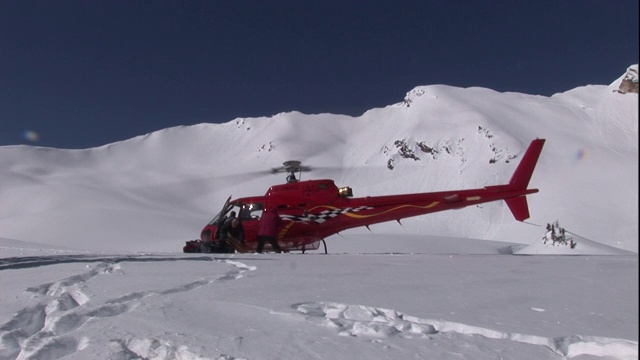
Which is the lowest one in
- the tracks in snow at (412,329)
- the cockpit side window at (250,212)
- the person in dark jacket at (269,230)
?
the tracks in snow at (412,329)

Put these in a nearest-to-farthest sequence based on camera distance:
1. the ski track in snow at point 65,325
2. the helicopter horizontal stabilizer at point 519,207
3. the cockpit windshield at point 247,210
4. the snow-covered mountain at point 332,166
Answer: the ski track in snow at point 65,325
the cockpit windshield at point 247,210
the helicopter horizontal stabilizer at point 519,207
the snow-covered mountain at point 332,166

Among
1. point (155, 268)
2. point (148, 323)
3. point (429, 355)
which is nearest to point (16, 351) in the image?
point (148, 323)

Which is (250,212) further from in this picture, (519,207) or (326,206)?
(519,207)

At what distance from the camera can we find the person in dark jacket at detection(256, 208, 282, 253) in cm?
1092

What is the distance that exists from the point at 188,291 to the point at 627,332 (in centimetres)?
316

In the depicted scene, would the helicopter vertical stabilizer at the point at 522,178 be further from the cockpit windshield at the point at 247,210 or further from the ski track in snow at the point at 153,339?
the ski track in snow at the point at 153,339

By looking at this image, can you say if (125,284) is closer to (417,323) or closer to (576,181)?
(417,323)

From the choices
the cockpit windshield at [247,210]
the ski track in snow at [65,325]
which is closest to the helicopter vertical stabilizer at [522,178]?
the cockpit windshield at [247,210]

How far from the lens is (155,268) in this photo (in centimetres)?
597

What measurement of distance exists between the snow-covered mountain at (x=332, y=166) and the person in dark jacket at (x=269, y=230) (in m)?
12.7

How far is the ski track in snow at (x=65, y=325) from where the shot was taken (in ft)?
9.02

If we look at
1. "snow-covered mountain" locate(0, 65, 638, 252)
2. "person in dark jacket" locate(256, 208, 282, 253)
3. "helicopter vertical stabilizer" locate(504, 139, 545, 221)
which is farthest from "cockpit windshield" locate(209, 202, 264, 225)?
"snow-covered mountain" locate(0, 65, 638, 252)

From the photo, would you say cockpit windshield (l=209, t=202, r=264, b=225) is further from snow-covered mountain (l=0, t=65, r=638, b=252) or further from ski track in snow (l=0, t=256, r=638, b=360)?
snow-covered mountain (l=0, t=65, r=638, b=252)

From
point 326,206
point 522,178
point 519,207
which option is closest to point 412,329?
point 326,206
